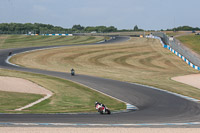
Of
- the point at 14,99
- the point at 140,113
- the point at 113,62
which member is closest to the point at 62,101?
the point at 14,99

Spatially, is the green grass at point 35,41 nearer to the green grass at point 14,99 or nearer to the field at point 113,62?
the field at point 113,62

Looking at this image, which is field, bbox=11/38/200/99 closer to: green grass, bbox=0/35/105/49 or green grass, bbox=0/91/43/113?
green grass, bbox=0/91/43/113

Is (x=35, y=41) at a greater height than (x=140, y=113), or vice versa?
(x=35, y=41)

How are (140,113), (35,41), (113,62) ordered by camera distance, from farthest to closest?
(35,41), (113,62), (140,113)

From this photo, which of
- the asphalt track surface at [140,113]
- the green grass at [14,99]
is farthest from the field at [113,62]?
the green grass at [14,99]

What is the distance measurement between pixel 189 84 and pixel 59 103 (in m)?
18.6

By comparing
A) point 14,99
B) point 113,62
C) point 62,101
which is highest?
point 14,99

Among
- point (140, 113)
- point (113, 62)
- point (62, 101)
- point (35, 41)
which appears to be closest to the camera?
point (140, 113)

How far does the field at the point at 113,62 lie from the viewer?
43219 millimetres

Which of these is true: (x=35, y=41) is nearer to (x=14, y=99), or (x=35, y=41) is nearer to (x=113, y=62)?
(x=113, y=62)

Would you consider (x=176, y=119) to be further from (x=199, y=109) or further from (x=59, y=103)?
(x=59, y=103)

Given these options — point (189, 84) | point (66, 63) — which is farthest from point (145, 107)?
point (66, 63)

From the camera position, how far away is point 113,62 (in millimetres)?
53844

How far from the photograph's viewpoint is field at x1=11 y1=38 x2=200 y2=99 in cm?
4322
